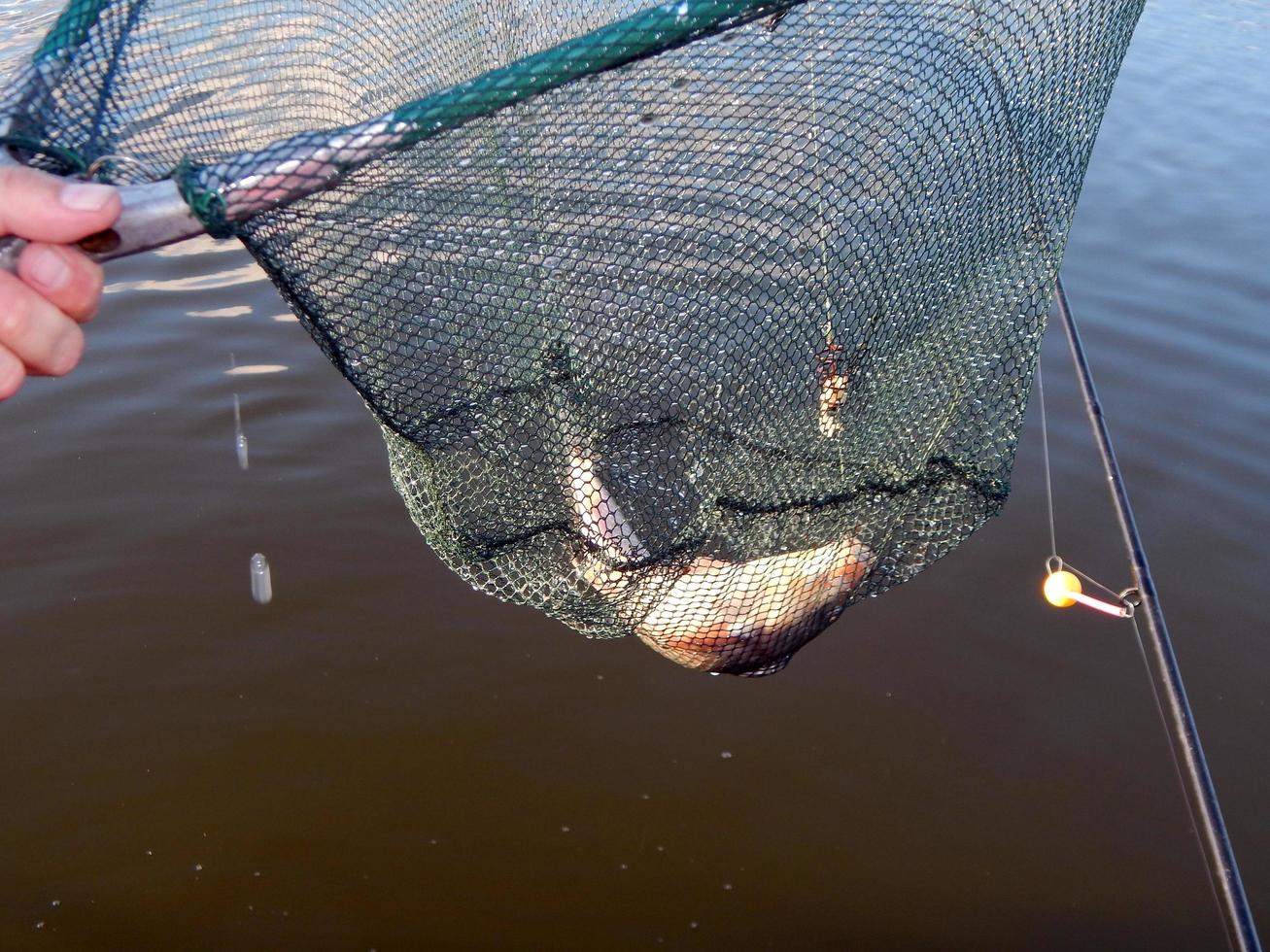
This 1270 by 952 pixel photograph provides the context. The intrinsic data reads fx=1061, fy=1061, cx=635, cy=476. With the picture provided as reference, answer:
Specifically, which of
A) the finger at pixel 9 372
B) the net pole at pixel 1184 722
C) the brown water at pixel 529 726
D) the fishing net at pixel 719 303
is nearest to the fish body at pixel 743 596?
the fishing net at pixel 719 303

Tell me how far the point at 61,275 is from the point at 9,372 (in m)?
0.16

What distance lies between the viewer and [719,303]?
2.47 meters

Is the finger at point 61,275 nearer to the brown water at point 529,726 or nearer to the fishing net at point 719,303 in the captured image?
the fishing net at point 719,303

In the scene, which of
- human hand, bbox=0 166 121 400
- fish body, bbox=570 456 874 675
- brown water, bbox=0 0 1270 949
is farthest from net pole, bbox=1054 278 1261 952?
human hand, bbox=0 166 121 400

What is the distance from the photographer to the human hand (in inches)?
51.6

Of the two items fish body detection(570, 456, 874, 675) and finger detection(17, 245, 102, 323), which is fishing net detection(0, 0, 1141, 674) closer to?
fish body detection(570, 456, 874, 675)

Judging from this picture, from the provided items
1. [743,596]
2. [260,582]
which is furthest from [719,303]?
[260,582]

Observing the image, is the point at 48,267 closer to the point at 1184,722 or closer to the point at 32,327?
the point at 32,327

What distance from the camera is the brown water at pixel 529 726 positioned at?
3439 mm

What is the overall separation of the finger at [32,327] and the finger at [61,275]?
1cm

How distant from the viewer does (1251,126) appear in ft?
25.9

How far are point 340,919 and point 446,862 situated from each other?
371 millimetres

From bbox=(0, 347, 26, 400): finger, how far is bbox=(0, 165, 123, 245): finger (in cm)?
16

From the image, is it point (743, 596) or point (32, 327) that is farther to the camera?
point (743, 596)
